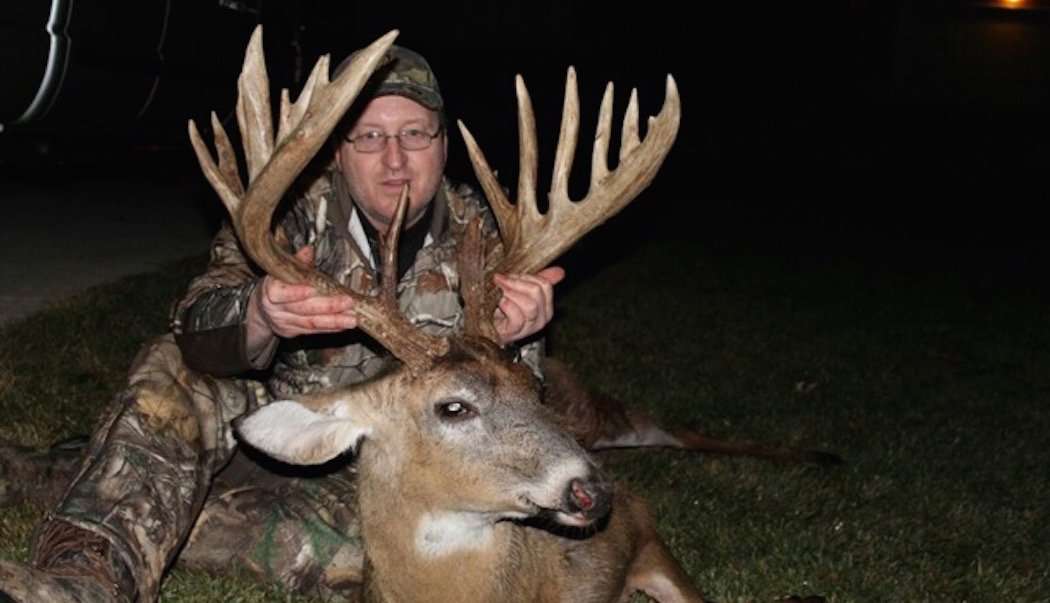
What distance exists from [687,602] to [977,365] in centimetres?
478

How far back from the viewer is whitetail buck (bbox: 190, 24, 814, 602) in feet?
11.0

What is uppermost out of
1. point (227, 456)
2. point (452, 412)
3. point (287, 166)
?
point (287, 166)

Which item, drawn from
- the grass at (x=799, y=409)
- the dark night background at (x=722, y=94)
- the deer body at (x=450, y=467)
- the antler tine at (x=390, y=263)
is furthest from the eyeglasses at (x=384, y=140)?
the dark night background at (x=722, y=94)

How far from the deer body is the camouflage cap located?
3.57 ft

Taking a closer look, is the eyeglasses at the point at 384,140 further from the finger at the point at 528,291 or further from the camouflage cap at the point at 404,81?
the finger at the point at 528,291

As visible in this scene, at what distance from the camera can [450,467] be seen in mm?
3498

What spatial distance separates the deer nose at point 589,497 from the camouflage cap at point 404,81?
62.5 inches

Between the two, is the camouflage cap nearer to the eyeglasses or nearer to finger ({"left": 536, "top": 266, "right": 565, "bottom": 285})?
the eyeglasses

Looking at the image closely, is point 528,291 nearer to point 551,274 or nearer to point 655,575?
point 551,274

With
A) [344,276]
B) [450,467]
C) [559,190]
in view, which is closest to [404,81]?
[344,276]

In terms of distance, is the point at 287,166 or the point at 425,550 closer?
the point at 287,166

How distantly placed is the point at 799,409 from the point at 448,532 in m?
3.67

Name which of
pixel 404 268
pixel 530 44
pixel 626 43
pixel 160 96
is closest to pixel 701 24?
pixel 626 43

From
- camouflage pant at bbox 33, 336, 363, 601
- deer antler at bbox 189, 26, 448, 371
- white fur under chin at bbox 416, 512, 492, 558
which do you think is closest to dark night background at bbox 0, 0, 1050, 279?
camouflage pant at bbox 33, 336, 363, 601
